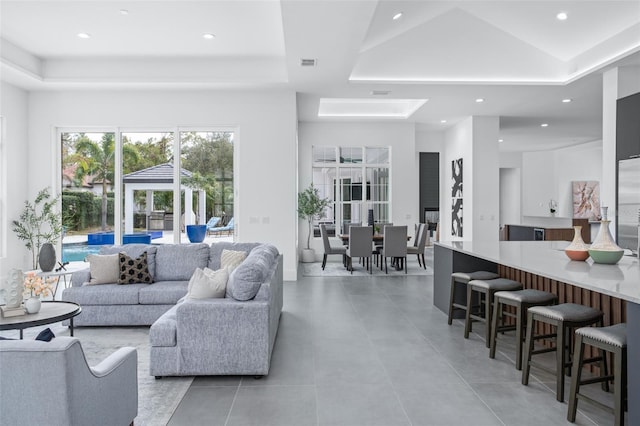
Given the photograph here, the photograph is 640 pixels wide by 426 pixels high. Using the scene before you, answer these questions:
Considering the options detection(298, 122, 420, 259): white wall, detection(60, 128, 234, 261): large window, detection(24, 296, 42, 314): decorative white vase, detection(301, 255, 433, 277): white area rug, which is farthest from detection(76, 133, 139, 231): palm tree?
detection(24, 296, 42, 314): decorative white vase

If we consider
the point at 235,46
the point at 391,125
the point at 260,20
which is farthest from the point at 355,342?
the point at 391,125

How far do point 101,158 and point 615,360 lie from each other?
24.8 feet

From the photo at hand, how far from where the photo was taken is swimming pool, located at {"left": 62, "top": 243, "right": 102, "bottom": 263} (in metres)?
7.41

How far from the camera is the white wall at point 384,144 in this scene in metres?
10.2

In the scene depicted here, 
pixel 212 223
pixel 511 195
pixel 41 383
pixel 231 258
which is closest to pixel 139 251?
pixel 231 258

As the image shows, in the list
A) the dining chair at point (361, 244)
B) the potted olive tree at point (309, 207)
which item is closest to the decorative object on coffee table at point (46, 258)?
the dining chair at point (361, 244)

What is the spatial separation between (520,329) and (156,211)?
19.9 ft

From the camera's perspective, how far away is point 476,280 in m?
4.22

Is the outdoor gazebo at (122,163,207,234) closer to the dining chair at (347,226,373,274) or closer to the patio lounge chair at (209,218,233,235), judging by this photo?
the patio lounge chair at (209,218,233,235)

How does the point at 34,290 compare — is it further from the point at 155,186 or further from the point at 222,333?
the point at 155,186

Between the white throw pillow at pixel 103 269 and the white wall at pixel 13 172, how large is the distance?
2.76 metres

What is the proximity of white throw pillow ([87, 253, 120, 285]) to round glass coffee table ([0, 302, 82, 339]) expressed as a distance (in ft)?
3.58

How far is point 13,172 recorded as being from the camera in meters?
6.90

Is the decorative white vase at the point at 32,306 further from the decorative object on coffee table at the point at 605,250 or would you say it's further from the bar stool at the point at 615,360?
the decorative object on coffee table at the point at 605,250
